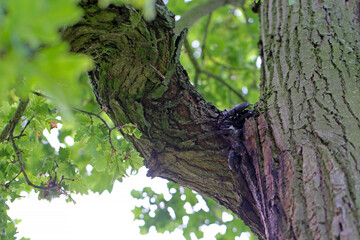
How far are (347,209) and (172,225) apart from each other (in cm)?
201

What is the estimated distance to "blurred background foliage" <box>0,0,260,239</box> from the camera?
20.0 inches

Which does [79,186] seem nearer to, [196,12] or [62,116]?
[62,116]

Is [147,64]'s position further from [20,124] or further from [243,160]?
[20,124]

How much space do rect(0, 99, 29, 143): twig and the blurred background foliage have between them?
0.02 metres

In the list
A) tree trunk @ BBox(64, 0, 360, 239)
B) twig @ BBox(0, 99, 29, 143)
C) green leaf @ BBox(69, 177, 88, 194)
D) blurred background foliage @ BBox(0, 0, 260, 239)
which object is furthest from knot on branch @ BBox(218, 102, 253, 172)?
twig @ BBox(0, 99, 29, 143)

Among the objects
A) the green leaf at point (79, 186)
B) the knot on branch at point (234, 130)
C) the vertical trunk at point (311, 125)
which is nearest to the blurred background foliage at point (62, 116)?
the green leaf at point (79, 186)

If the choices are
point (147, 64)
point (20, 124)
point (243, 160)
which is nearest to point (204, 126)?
point (243, 160)

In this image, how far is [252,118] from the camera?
1.56m

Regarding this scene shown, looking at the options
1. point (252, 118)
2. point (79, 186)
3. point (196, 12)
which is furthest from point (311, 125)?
point (196, 12)

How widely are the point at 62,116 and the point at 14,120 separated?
245 millimetres

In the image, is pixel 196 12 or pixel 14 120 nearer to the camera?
pixel 14 120

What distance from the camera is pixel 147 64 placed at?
1.54m

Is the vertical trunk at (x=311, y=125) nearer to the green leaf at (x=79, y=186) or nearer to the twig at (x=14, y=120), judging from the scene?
the green leaf at (x=79, y=186)

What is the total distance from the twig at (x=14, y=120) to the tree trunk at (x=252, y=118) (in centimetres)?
36
